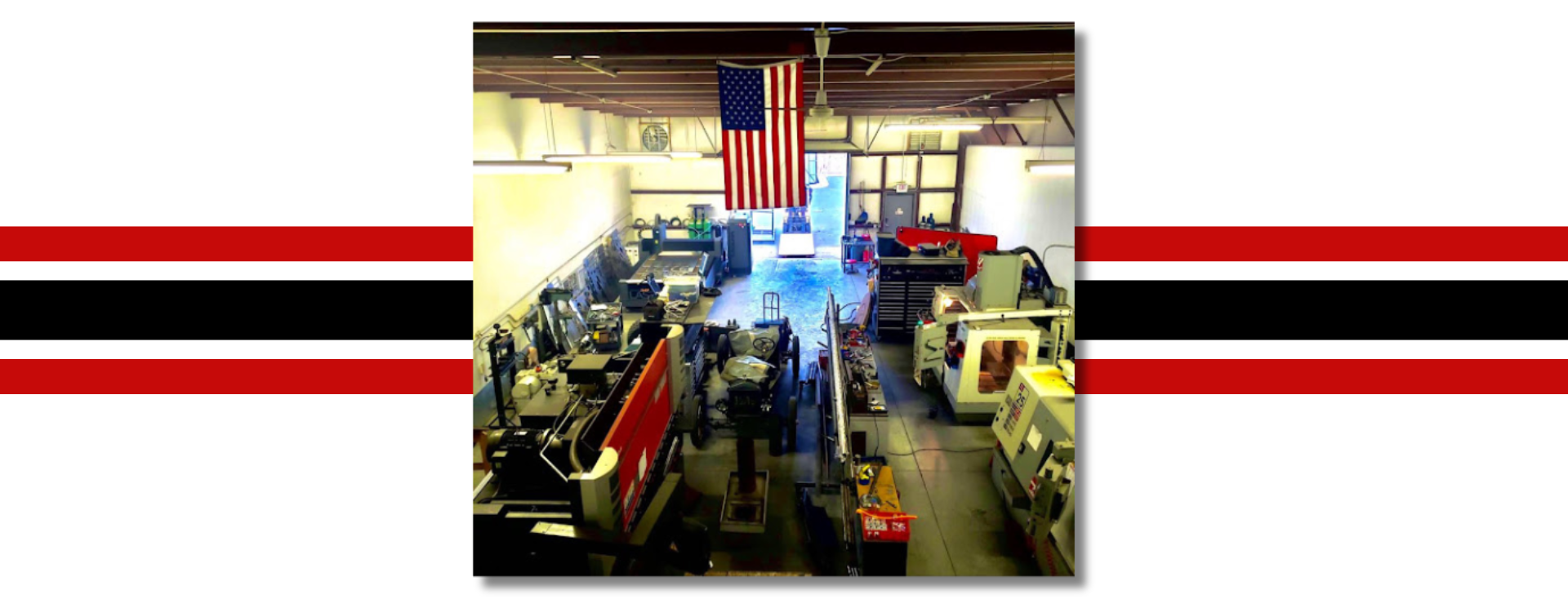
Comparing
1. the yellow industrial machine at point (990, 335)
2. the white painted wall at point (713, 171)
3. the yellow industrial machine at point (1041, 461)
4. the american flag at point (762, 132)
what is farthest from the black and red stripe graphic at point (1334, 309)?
the white painted wall at point (713, 171)

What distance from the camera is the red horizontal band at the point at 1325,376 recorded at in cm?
272

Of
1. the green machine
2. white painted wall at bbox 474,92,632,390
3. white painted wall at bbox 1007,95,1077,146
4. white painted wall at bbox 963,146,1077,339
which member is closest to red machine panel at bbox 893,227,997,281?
Result: white painted wall at bbox 963,146,1077,339

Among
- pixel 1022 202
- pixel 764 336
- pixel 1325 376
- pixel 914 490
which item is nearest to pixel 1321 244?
pixel 1325 376

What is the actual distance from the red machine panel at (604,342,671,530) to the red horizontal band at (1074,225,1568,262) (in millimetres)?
2628

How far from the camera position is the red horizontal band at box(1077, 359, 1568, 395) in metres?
2.72

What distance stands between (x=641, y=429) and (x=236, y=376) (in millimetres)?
2108

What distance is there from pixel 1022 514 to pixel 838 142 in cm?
1179

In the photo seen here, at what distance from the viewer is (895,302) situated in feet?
35.1

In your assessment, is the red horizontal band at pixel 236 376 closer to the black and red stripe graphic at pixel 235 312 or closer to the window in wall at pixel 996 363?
the black and red stripe graphic at pixel 235 312

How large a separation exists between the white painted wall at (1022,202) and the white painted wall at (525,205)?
690 centimetres

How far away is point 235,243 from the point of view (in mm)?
2783

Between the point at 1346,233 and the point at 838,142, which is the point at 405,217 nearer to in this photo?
the point at 1346,233

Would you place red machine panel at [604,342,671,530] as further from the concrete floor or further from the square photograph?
the concrete floor

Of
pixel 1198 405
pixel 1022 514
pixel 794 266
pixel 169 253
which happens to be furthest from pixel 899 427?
pixel 794 266
